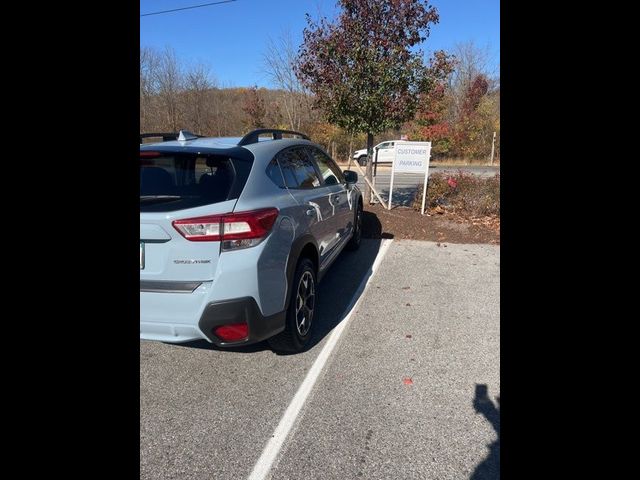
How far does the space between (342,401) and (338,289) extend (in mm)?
2159

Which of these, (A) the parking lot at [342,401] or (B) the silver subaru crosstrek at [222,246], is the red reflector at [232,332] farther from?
(A) the parking lot at [342,401]

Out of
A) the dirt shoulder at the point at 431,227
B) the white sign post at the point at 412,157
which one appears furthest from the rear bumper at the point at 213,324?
the white sign post at the point at 412,157

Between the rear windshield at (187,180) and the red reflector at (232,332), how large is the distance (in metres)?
0.79

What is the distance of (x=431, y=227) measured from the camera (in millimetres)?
7742

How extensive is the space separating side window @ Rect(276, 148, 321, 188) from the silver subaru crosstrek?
0.29ft

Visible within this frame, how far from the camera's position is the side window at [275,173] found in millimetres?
3094

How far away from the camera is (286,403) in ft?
8.81

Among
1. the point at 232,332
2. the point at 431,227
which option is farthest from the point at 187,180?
the point at 431,227

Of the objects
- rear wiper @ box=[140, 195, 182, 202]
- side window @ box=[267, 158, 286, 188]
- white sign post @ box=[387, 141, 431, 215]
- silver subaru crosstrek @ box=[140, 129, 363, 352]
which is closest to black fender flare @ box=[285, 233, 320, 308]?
silver subaru crosstrek @ box=[140, 129, 363, 352]

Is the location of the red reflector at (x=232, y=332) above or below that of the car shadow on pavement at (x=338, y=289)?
above

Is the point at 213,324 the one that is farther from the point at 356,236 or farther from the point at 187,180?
the point at 356,236
